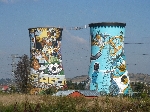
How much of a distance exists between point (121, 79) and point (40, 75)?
717 cm

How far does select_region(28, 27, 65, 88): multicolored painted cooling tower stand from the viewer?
97.1ft

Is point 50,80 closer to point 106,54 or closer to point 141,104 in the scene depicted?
point 106,54

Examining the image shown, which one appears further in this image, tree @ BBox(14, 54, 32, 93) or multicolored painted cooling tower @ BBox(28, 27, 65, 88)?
multicolored painted cooling tower @ BBox(28, 27, 65, 88)

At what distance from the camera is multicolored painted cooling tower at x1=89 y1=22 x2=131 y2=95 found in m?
26.5

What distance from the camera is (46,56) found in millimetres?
30547

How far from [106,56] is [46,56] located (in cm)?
607

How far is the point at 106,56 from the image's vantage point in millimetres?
26734

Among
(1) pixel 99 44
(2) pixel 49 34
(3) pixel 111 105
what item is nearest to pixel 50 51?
(2) pixel 49 34

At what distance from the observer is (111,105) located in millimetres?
6504

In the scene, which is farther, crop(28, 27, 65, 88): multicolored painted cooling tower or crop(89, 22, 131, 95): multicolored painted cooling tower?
crop(28, 27, 65, 88): multicolored painted cooling tower

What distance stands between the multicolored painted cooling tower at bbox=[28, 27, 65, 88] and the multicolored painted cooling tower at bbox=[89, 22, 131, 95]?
12.2 feet

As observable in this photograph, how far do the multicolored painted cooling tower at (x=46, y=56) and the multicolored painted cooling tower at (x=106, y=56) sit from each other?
3.73 metres

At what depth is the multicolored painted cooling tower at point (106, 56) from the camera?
86.8 ft

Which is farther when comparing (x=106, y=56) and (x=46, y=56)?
(x=46, y=56)
